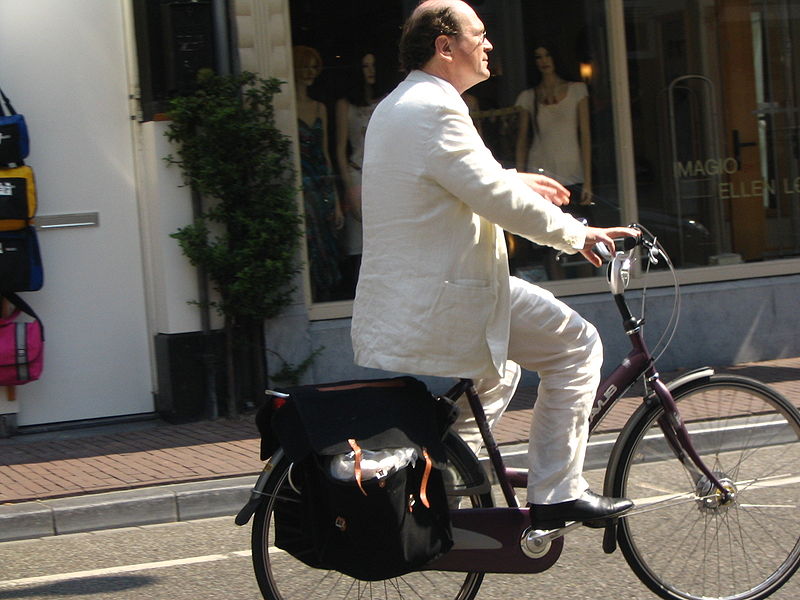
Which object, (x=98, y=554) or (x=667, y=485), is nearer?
(x=667, y=485)

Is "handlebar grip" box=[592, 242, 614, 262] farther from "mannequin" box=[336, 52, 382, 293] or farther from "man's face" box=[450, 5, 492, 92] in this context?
"mannequin" box=[336, 52, 382, 293]

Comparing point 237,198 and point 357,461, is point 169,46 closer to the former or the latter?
point 237,198

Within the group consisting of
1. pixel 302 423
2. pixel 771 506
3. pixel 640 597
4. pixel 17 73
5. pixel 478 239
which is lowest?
pixel 640 597

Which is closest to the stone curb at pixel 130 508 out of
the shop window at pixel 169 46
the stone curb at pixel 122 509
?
the stone curb at pixel 122 509

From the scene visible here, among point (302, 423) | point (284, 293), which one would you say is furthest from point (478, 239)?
point (284, 293)

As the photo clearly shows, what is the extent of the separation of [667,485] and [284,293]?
4271 millimetres

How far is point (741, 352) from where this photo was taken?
880 centimetres

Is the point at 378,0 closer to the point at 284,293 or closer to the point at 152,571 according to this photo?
the point at 284,293

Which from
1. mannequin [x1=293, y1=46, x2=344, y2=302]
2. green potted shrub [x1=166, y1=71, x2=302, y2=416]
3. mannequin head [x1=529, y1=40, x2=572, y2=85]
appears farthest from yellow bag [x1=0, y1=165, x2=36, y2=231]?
mannequin head [x1=529, y1=40, x2=572, y2=85]

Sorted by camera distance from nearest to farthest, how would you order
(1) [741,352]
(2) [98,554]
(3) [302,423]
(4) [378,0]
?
1. (3) [302,423]
2. (2) [98,554]
3. (4) [378,0]
4. (1) [741,352]

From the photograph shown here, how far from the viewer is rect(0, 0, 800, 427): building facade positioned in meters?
7.58

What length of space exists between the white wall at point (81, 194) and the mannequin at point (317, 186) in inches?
45.9

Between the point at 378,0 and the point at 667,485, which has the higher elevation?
the point at 378,0

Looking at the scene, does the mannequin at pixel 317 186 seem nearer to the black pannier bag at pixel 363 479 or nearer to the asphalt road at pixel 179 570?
the asphalt road at pixel 179 570
